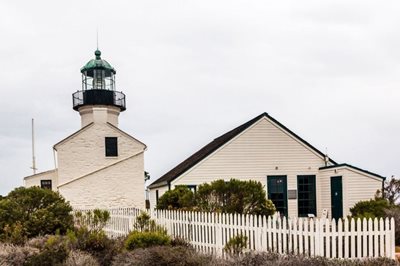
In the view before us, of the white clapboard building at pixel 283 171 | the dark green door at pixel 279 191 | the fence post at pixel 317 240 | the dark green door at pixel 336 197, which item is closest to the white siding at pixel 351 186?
the white clapboard building at pixel 283 171

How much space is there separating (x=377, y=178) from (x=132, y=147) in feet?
39.2

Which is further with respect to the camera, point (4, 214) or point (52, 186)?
point (52, 186)

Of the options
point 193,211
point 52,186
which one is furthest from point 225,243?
point 52,186

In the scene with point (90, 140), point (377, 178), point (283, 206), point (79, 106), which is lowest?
point (283, 206)

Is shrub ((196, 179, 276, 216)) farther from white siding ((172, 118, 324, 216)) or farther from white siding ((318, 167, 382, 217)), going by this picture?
white siding ((318, 167, 382, 217))

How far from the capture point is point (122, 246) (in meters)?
10.8

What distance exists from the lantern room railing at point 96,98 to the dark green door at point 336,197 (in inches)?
481

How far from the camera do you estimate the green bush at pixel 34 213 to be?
13.2 m

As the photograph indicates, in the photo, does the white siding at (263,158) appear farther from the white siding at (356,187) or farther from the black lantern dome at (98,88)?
the black lantern dome at (98,88)

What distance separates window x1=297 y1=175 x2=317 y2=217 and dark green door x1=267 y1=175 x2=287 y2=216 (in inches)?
24.2

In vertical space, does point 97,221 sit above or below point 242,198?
below

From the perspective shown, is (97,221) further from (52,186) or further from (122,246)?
(52,186)

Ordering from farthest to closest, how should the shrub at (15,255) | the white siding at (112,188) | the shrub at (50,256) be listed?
1. the white siding at (112,188)
2. the shrub at (15,255)
3. the shrub at (50,256)

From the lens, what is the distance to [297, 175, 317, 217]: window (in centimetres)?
1903
